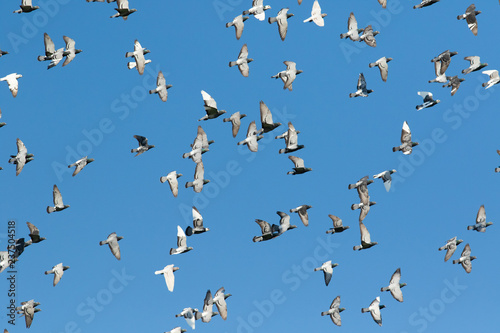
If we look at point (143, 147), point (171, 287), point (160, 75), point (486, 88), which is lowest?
point (171, 287)

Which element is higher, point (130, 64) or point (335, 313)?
point (130, 64)

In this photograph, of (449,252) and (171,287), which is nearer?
(171,287)

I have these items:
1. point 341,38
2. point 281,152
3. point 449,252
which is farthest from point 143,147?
point 449,252

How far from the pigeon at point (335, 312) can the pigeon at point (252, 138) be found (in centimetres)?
1764

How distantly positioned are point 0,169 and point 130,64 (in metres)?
15.8

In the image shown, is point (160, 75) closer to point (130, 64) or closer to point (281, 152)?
point (130, 64)

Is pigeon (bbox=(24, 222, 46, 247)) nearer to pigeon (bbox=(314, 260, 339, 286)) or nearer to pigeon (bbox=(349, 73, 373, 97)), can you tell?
pigeon (bbox=(314, 260, 339, 286))

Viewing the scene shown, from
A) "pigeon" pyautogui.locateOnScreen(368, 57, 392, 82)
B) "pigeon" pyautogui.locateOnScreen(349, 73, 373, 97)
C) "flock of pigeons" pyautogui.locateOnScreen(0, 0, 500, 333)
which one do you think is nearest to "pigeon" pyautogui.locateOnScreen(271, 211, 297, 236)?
"flock of pigeons" pyautogui.locateOnScreen(0, 0, 500, 333)

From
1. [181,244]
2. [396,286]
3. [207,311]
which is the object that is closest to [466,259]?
[396,286]

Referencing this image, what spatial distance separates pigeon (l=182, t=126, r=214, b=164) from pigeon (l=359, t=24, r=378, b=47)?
16.9m

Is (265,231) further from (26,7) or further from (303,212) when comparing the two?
(26,7)

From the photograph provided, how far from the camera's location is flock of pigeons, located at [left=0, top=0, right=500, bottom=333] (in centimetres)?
8725

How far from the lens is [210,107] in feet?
287

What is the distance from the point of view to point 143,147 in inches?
3529
